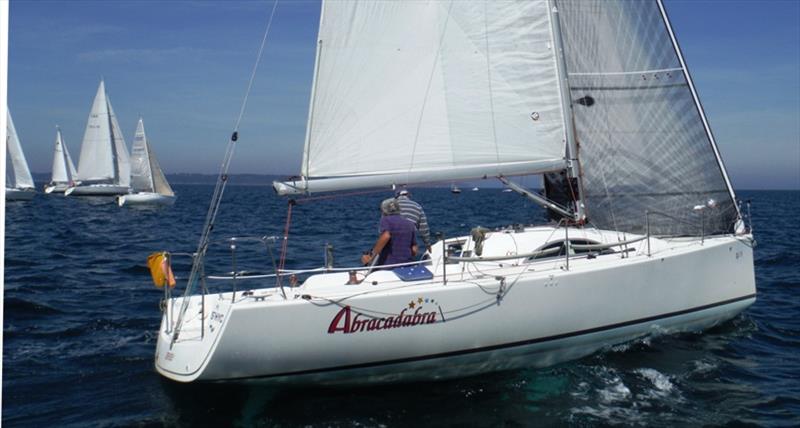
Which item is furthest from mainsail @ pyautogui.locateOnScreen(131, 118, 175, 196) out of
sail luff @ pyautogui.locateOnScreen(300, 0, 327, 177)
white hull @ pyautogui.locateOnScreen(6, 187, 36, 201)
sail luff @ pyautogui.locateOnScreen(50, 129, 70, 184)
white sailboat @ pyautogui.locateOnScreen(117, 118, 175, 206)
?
sail luff @ pyautogui.locateOnScreen(300, 0, 327, 177)

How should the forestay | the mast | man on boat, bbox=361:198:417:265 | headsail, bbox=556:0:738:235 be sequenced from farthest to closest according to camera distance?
headsail, bbox=556:0:738:235 → the mast → the forestay → man on boat, bbox=361:198:417:265

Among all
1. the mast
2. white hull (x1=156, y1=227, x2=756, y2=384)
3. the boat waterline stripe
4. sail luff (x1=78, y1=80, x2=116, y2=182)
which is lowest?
the boat waterline stripe

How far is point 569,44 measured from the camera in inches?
349

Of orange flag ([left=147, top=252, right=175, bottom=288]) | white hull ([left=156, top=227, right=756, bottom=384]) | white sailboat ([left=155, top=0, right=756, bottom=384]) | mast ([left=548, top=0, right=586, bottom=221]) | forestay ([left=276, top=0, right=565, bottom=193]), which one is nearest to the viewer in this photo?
white hull ([left=156, top=227, right=756, bottom=384])

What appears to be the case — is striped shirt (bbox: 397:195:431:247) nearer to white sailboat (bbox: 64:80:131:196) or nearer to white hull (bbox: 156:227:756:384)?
white hull (bbox: 156:227:756:384)

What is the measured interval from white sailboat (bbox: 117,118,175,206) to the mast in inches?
1502

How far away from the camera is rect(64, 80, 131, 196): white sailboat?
159ft

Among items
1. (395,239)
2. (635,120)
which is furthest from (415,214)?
(635,120)

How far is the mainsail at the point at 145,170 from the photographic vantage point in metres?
44.4

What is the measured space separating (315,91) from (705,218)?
18.4 ft

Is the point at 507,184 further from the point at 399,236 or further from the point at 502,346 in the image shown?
the point at 502,346

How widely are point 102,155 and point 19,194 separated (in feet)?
20.4

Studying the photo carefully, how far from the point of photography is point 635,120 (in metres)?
9.02

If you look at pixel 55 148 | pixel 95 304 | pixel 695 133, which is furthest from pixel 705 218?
pixel 55 148
